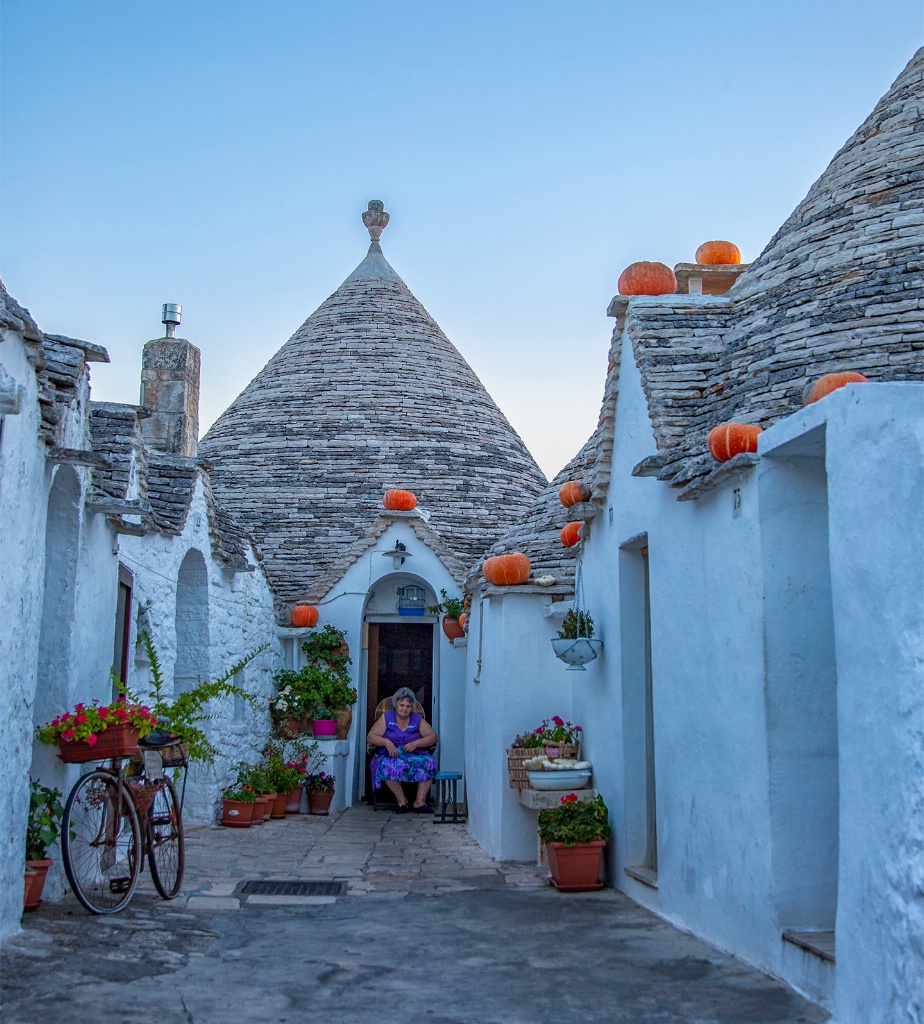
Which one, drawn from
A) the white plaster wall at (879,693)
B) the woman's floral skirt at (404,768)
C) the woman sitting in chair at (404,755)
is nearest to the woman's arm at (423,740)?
the woman sitting in chair at (404,755)

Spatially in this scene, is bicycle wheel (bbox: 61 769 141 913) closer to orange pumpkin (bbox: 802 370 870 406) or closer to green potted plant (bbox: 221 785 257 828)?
green potted plant (bbox: 221 785 257 828)

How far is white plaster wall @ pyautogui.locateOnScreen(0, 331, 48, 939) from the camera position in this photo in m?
5.05

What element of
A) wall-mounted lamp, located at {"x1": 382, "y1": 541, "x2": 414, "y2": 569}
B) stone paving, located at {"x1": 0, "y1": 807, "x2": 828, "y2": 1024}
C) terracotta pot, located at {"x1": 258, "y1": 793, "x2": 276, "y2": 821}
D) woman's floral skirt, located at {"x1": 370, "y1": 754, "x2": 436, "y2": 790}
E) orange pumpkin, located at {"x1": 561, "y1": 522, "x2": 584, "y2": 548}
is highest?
wall-mounted lamp, located at {"x1": 382, "y1": 541, "x2": 414, "y2": 569}

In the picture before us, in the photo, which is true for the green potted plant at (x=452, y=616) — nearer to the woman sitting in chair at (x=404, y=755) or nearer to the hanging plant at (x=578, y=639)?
the woman sitting in chair at (x=404, y=755)

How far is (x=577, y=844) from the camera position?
7.05 meters

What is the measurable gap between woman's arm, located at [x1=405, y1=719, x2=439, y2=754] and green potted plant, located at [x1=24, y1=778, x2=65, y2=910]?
6.46 meters

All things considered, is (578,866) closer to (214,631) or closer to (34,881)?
(34,881)

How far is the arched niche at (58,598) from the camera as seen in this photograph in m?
6.19

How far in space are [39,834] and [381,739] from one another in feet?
Answer: 21.5

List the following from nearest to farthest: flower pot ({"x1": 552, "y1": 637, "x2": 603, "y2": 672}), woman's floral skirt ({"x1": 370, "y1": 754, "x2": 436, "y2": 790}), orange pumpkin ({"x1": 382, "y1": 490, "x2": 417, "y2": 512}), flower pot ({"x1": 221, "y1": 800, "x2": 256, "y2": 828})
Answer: flower pot ({"x1": 552, "y1": 637, "x2": 603, "y2": 672}) → flower pot ({"x1": 221, "y1": 800, "x2": 256, "y2": 828}) → woman's floral skirt ({"x1": 370, "y1": 754, "x2": 436, "y2": 790}) → orange pumpkin ({"x1": 382, "y1": 490, "x2": 417, "y2": 512})

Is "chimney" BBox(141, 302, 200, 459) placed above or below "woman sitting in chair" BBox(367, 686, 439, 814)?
above

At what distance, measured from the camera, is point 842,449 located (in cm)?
414

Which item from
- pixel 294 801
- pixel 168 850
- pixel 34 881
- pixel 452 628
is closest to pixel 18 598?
pixel 34 881

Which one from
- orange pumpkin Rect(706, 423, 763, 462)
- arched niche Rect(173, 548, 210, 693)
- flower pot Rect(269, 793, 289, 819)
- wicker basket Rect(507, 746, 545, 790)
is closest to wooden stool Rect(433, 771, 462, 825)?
flower pot Rect(269, 793, 289, 819)
